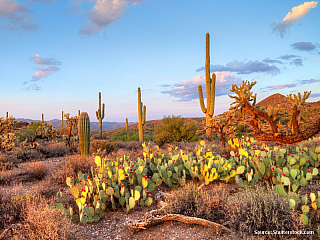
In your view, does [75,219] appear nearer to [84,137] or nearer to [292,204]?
[292,204]

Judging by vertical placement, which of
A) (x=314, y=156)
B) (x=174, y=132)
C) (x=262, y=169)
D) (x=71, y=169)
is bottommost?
(x=71, y=169)

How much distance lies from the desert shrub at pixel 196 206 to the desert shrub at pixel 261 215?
330 millimetres

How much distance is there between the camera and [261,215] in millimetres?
3609

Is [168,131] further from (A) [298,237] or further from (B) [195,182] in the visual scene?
(A) [298,237]

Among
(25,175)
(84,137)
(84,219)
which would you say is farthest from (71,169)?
(84,137)

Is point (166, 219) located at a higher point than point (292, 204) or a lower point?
lower

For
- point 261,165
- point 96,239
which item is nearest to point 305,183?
point 261,165

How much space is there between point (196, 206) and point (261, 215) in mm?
1155

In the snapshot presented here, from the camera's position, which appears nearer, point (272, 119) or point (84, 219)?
point (84, 219)

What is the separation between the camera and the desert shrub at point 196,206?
4.15 metres

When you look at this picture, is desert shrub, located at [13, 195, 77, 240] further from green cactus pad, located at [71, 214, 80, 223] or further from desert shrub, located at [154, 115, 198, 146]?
desert shrub, located at [154, 115, 198, 146]

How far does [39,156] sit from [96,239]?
8.81 meters

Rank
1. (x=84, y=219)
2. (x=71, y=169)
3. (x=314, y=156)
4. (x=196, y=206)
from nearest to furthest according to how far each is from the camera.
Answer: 1. (x=84, y=219)
2. (x=196, y=206)
3. (x=314, y=156)
4. (x=71, y=169)

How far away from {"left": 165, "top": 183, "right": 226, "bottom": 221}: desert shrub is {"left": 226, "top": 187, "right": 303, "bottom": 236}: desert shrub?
1.08 ft
